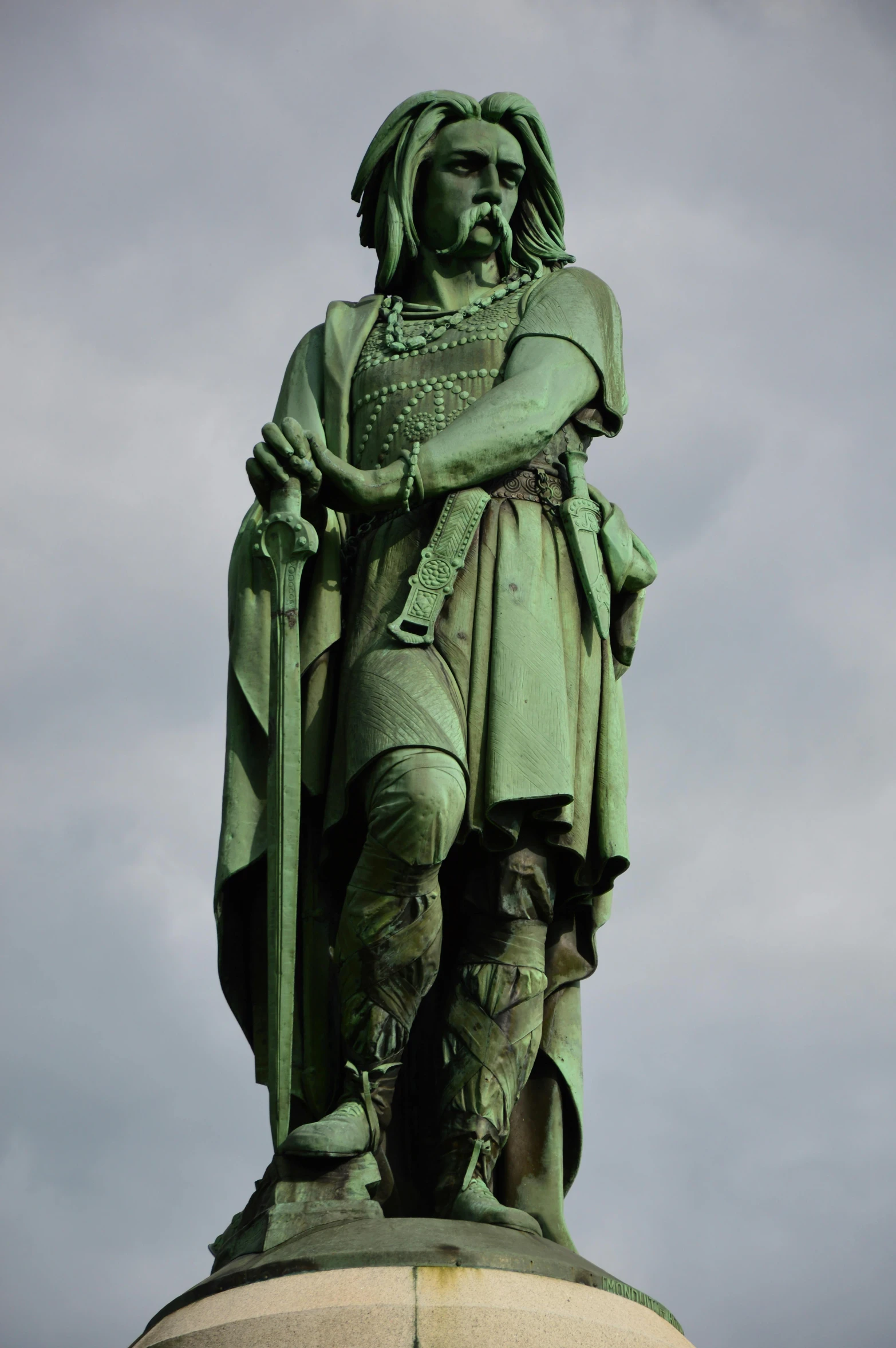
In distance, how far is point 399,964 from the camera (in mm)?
7602

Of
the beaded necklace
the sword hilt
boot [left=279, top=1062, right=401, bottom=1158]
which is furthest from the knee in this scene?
the beaded necklace

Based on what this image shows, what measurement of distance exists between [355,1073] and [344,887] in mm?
860

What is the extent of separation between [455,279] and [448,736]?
240cm

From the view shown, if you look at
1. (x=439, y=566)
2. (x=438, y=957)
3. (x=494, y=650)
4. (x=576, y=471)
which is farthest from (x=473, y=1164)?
(x=576, y=471)

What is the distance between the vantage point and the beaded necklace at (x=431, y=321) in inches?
344

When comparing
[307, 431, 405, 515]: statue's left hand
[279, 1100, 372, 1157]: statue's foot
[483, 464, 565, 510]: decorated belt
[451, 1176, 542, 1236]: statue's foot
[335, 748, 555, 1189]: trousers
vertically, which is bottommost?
[451, 1176, 542, 1236]: statue's foot

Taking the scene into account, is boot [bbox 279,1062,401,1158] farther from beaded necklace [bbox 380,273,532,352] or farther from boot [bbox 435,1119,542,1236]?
beaded necklace [bbox 380,273,532,352]

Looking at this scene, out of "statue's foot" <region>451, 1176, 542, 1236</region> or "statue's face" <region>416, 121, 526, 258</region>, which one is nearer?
"statue's foot" <region>451, 1176, 542, 1236</region>

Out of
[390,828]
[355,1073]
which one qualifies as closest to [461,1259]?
[355,1073]

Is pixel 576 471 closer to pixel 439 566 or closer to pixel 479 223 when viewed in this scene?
pixel 439 566

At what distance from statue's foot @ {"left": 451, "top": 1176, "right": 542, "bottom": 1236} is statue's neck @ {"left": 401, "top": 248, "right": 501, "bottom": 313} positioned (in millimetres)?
3733

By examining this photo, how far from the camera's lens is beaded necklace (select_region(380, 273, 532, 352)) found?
8750mm

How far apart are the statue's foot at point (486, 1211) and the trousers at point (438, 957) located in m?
0.12

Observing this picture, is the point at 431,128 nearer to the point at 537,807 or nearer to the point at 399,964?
the point at 537,807
